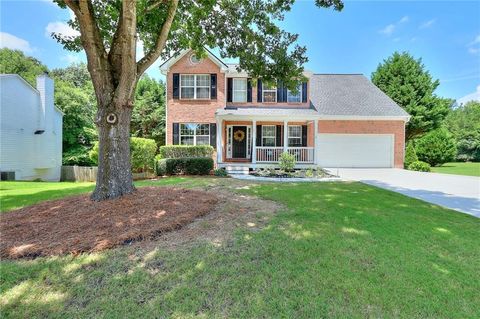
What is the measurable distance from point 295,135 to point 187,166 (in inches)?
332

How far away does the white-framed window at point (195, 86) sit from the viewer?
678 inches

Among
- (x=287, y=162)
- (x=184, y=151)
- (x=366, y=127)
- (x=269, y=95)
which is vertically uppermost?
(x=269, y=95)

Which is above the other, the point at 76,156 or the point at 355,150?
the point at 355,150

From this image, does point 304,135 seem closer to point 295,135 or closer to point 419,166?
point 295,135

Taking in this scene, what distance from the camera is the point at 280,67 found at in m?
9.09

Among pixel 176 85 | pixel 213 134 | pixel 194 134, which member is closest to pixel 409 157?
pixel 213 134

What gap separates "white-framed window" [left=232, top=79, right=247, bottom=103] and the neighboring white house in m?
13.3

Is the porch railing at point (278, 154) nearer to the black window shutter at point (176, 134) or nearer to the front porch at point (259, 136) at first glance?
the front porch at point (259, 136)

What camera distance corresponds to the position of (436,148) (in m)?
21.0

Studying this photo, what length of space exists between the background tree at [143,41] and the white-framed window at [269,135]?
28.6 feet

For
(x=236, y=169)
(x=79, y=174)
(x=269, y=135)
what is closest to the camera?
(x=236, y=169)

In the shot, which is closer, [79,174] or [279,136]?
[79,174]

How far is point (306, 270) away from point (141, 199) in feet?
13.3

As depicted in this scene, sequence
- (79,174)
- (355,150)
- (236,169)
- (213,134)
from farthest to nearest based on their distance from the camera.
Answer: (355,150) < (79,174) < (213,134) < (236,169)
